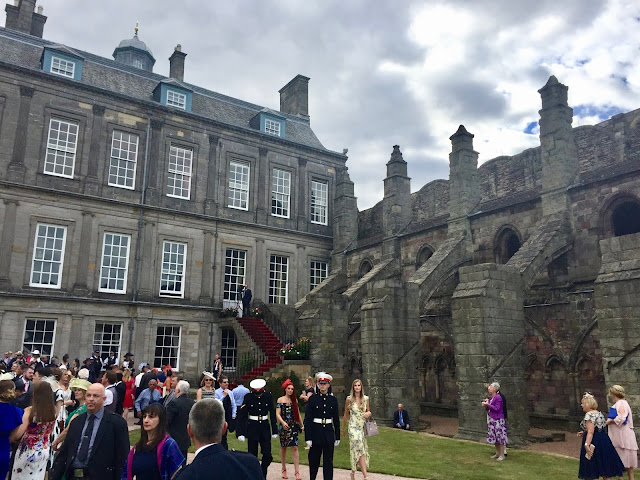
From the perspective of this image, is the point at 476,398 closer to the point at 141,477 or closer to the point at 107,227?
the point at 141,477

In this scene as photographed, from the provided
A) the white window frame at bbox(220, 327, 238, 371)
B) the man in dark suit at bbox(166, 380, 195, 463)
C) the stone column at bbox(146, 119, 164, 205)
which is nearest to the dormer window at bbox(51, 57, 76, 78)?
the stone column at bbox(146, 119, 164, 205)

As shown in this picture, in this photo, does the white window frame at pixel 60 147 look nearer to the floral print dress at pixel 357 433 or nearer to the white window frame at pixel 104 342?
the white window frame at pixel 104 342

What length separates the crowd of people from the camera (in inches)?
130

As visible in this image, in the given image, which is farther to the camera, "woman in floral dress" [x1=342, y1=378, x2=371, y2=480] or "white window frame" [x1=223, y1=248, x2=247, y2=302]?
"white window frame" [x1=223, y1=248, x2=247, y2=302]

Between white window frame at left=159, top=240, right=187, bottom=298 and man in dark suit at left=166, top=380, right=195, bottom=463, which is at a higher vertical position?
white window frame at left=159, top=240, right=187, bottom=298

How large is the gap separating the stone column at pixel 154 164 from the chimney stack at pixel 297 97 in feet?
34.8

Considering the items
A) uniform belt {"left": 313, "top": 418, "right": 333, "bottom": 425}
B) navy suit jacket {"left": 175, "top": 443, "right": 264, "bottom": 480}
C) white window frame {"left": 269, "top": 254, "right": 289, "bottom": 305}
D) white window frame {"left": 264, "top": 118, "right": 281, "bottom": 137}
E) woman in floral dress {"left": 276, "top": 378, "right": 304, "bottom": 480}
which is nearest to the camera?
navy suit jacket {"left": 175, "top": 443, "right": 264, "bottom": 480}

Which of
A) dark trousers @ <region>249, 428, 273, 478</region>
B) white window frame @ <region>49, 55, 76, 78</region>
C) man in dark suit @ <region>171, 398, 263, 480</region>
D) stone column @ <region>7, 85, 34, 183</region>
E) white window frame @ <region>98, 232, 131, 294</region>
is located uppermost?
white window frame @ <region>49, 55, 76, 78</region>

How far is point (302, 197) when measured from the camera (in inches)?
→ 1085

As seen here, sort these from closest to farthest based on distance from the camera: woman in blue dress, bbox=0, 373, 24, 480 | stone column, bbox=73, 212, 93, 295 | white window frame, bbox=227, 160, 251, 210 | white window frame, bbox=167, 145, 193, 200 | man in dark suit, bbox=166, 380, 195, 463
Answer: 1. woman in blue dress, bbox=0, 373, 24, 480
2. man in dark suit, bbox=166, 380, 195, 463
3. stone column, bbox=73, 212, 93, 295
4. white window frame, bbox=167, 145, 193, 200
5. white window frame, bbox=227, 160, 251, 210

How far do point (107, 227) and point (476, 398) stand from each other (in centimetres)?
1640

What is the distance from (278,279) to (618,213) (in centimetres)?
1552

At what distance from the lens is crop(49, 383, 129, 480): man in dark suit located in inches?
173

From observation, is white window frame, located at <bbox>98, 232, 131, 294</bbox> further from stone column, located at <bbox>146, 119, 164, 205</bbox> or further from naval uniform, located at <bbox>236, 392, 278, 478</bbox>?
naval uniform, located at <bbox>236, 392, 278, 478</bbox>
